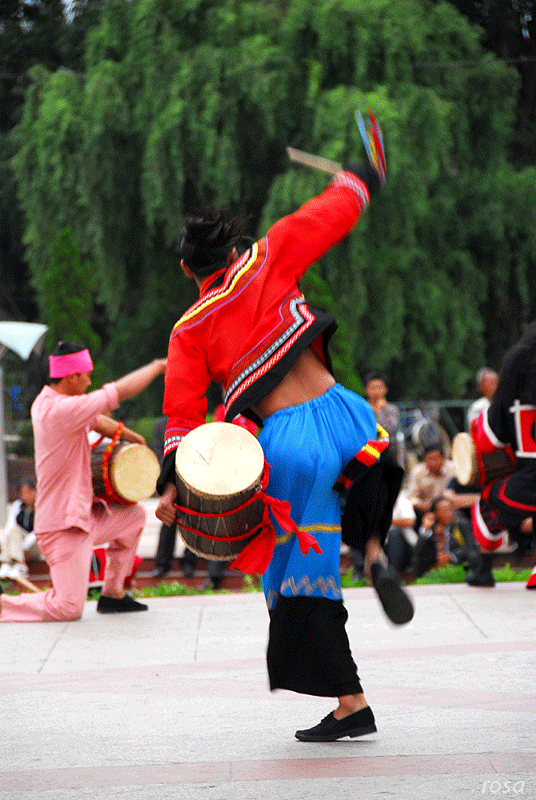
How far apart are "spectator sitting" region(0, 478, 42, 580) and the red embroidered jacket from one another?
6736 mm

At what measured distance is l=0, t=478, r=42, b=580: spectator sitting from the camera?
10258mm

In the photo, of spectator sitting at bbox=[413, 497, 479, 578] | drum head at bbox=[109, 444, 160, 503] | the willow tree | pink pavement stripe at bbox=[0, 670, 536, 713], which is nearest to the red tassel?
pink pavement stripe at bbox=[0, 670, 536, 713]

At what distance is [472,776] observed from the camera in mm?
3047

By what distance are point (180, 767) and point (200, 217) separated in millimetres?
1857

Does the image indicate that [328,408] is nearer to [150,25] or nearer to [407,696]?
[407,696]

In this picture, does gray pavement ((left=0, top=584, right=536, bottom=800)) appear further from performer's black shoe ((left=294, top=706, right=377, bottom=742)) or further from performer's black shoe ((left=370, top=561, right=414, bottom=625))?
performer's black shoe ((left=370, top=561, right=414, bottom=625))

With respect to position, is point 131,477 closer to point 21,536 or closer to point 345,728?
point 345,728

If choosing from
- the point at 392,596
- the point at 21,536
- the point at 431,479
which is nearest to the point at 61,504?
the point at 392,596

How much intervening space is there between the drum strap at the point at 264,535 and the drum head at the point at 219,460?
7 centimetres

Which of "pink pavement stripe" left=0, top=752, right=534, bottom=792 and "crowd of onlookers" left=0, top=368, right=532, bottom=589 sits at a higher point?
"pink pavement stripe" left=0, top=752, right=534, bottom=792

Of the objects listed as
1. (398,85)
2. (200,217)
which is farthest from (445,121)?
(200,217)

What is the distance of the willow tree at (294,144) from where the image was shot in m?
16.6

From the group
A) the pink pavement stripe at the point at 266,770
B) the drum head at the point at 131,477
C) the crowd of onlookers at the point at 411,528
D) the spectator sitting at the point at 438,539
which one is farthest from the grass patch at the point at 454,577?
the pink pavement stripe at the point at 266,770

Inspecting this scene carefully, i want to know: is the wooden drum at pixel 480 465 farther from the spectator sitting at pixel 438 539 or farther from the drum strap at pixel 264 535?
the drum strap at pixel 264 535
